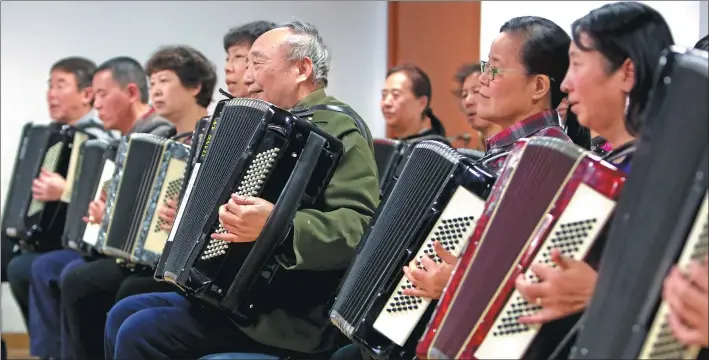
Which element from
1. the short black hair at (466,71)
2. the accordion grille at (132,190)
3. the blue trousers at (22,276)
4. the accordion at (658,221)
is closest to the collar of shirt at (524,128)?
the accordion at (658,221)

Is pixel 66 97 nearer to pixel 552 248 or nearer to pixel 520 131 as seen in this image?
pixel 520 131

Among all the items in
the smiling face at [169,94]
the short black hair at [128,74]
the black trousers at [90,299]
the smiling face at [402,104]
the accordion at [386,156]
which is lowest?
the black trousers at [90,299]

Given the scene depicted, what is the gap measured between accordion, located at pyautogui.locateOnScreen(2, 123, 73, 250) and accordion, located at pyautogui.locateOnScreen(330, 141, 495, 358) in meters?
2.42

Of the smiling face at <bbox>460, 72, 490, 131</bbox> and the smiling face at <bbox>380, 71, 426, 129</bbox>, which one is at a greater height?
the smiling face at <bbox>460, 72, 490, 131</bbox>

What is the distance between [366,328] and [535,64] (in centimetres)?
67

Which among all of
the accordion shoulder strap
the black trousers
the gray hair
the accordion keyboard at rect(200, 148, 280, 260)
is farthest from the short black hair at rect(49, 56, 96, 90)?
the accordion keyboard at rect(200, 148, 280, 260)

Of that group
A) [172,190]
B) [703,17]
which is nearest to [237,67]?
[172,190]

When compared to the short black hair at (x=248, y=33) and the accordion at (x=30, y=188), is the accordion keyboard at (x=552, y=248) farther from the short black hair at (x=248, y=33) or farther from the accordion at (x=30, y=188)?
the accordion at (x=30, y=188)

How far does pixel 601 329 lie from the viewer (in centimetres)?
144

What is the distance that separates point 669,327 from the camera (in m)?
1.39

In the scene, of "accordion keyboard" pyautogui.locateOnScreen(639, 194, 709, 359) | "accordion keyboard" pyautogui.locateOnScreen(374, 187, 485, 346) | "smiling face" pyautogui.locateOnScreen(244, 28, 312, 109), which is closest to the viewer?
"accordion keyboard" pyautogui.locateOnScreen(639, 194, 709, 359)

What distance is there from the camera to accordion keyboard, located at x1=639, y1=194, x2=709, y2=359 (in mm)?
1346

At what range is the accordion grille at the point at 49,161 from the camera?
427 cm

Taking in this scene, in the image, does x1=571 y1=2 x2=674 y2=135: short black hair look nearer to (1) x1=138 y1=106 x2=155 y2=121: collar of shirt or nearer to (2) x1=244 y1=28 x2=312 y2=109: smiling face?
(2) x1=244 y1=28 x2=312 y2=109: smiling face
